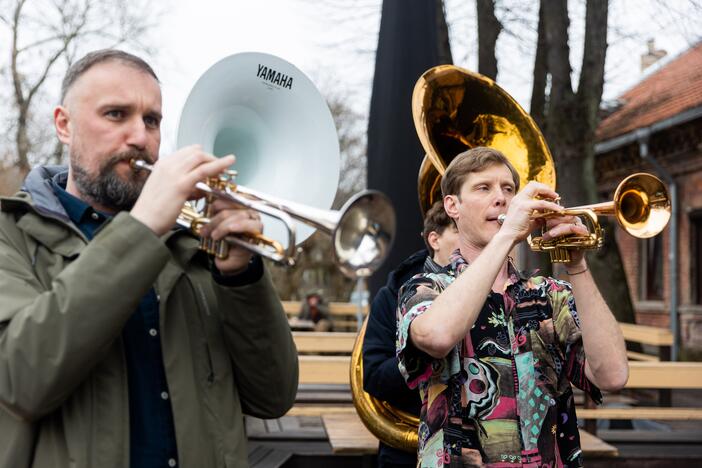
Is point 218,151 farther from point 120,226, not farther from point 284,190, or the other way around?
point 120,226

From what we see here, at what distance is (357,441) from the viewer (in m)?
4.16

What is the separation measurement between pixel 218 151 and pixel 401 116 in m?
1.97

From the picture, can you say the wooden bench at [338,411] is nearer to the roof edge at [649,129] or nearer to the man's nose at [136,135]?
the man's nose at [136,135]

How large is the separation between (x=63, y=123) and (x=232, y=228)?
49cm

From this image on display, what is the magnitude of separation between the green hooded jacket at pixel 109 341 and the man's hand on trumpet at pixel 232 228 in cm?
6

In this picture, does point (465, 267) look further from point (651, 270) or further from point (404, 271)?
point (651, 270)

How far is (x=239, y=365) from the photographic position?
195cm

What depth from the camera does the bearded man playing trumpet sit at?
85.1 inches

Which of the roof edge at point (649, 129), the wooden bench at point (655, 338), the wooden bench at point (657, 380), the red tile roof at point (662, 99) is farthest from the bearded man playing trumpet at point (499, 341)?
the red tile roof at point (662, 99)

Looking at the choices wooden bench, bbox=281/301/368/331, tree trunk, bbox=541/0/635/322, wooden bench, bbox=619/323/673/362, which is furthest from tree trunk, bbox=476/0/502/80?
wooden bench, bbox=281/301/368/331

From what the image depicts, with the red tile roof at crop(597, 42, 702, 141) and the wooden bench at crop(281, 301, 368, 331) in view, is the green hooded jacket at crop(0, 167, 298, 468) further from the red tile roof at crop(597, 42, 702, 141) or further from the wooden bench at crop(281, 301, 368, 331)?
the red tile roof at crop(597, 42, 702, 141)

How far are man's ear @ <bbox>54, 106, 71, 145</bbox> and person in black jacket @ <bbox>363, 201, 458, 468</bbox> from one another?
1.51m

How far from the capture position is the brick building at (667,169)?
14.7 m

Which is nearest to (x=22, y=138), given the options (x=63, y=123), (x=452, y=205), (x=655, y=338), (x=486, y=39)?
(x=486, y=39)
